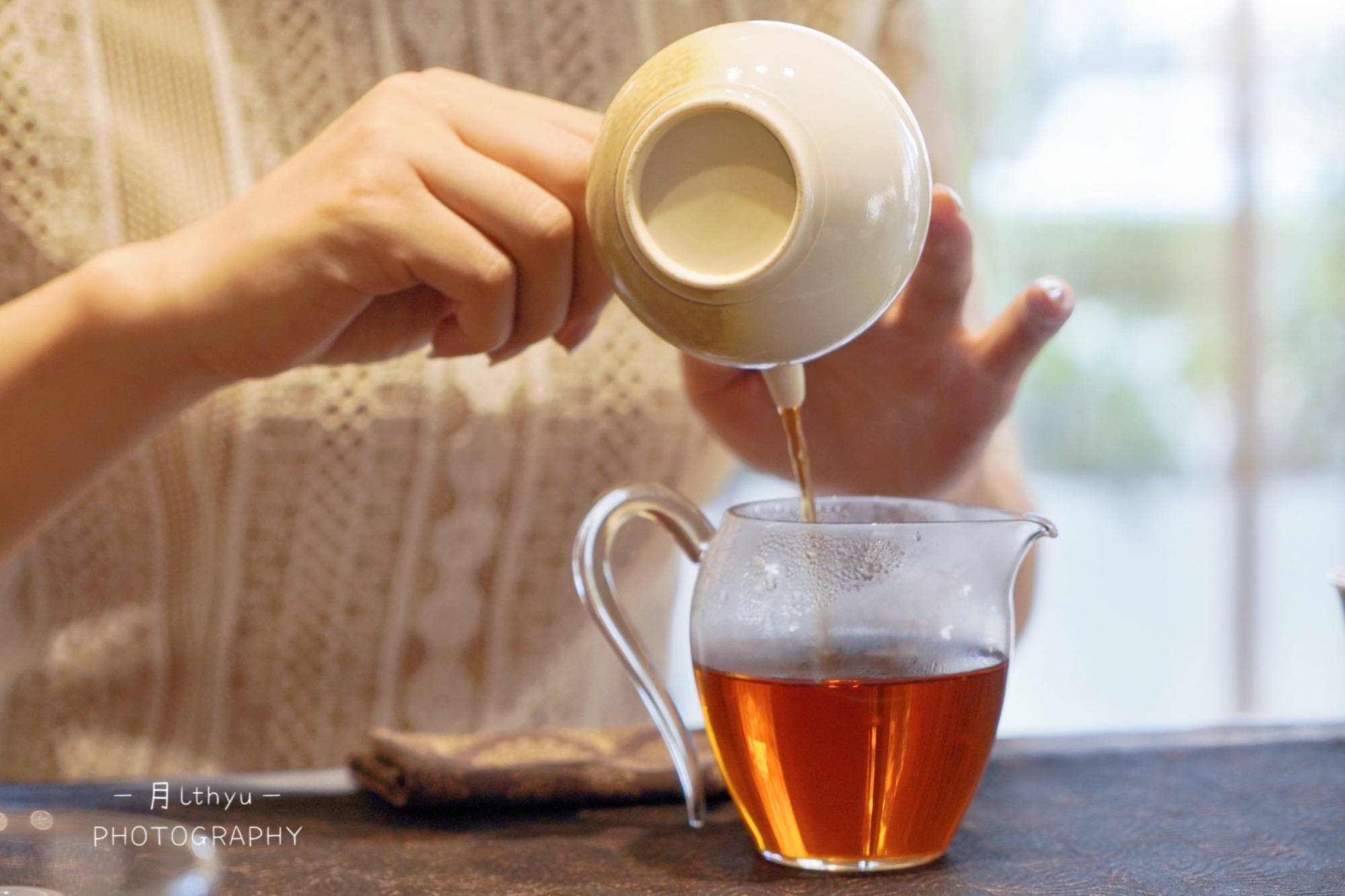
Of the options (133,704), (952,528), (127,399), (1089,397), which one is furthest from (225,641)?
(1089,397)

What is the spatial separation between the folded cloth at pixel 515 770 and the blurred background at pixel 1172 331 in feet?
5.27

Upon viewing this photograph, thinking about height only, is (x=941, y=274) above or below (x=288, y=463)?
above

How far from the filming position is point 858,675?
1.55 feet

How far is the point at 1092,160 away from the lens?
2285 millimetres

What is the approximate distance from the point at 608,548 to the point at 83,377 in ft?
0.98

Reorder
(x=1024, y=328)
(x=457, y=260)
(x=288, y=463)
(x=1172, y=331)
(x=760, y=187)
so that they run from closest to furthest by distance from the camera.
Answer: (x=760, y=187) < (x=457, y=260) < (x=1024, y=328) < (x=288, y=463) < (x=1172, y=331)

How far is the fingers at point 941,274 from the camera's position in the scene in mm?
565

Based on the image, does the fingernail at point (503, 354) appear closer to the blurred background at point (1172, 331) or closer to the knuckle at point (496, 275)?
the knuckle at point (496, 275)

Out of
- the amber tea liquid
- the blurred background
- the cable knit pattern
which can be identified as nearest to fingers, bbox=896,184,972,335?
the amber tea liquid

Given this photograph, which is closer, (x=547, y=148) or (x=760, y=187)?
(x=760, y=187)

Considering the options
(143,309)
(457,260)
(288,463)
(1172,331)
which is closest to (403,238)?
(457,260)

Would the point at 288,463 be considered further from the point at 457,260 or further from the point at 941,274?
the point at 941,274

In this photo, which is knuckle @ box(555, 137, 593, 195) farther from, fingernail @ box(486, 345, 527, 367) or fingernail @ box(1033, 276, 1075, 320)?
fingernail @ box(1033, 276, 1075, 320)

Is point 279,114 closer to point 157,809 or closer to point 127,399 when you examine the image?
point 127,399
